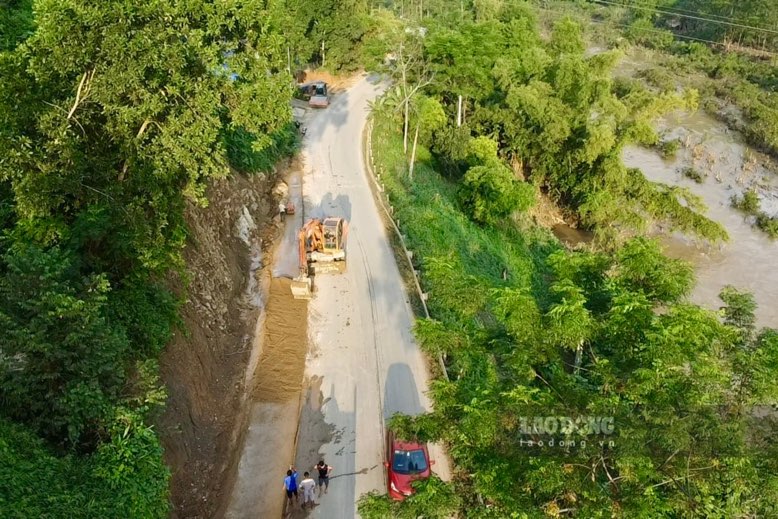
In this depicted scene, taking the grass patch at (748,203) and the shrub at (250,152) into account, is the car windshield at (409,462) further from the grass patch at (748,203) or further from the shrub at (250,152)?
the grass patch at (748,203)

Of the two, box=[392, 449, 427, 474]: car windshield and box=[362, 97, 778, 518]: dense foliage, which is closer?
box=[362, 97, 778, 518]: dense foliage

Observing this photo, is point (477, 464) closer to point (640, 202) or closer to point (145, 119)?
point (145, 119)

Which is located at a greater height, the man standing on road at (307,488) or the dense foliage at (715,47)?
the dense foliage at (715,47)

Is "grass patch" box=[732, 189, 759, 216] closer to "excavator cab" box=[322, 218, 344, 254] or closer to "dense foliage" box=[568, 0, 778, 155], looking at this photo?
"dense foliage" box=[568, 0, 778, 155]

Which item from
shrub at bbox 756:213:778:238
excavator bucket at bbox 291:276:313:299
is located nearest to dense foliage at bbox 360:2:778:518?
excavator bucket at bbox 291:276:313:299

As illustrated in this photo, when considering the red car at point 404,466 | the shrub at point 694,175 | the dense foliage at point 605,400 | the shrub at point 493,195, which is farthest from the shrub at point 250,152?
the shrub at point 694,175

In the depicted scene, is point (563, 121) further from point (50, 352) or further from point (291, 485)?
point (50, 352)
